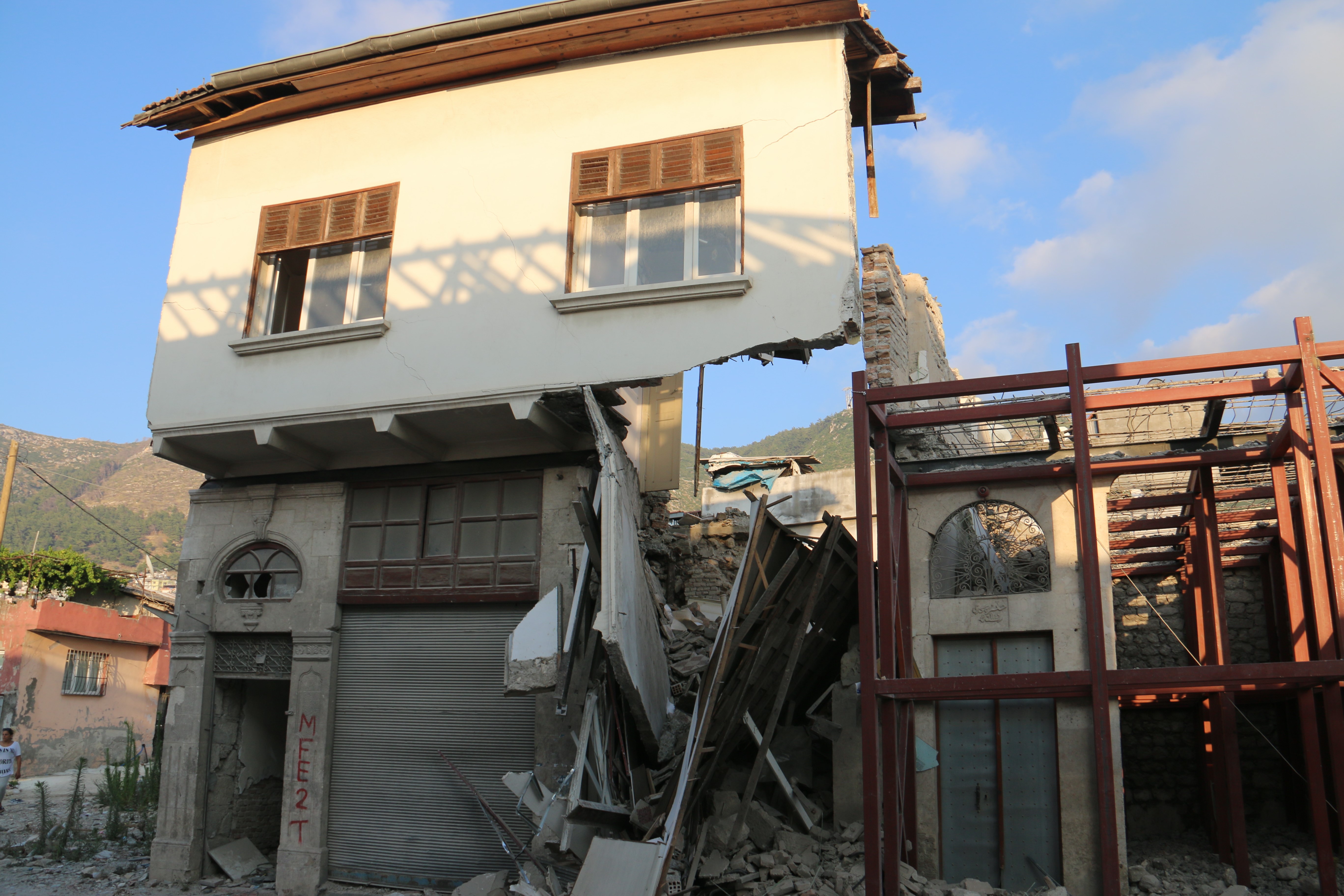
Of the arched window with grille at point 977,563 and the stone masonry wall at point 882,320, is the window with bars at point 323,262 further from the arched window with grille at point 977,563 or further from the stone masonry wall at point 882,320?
the arched window with grille at point 977,563

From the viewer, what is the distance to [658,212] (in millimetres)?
9836

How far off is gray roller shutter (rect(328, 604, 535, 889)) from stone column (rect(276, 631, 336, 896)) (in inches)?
5.2

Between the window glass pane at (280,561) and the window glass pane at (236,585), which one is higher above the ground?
the window glass pane at (280,561)

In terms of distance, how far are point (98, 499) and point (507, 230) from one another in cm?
7810

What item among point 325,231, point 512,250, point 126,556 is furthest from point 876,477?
point 126,556

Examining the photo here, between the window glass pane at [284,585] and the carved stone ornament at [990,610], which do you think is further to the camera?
the window glass pane at [284,585]

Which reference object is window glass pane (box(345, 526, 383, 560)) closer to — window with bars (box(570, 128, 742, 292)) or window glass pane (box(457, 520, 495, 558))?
window glass pane (box(457, 520, 495, 558))

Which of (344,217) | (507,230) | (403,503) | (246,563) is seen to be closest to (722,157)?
(507,230)

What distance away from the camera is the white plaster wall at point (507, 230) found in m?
9.23

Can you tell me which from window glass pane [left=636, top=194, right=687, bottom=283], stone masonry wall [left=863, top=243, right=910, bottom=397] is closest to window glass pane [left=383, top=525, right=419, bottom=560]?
window glass pane [left=636, top=194, right=687, bottom=283]

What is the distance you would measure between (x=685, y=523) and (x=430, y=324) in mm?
5612

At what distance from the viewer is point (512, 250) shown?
10.2 m

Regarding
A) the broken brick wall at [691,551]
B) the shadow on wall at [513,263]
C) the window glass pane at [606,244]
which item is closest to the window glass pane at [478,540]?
the broken brick wall at [691,551]

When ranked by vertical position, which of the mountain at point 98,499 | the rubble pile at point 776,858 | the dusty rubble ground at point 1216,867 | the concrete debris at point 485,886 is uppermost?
the mountain at point 98,499
